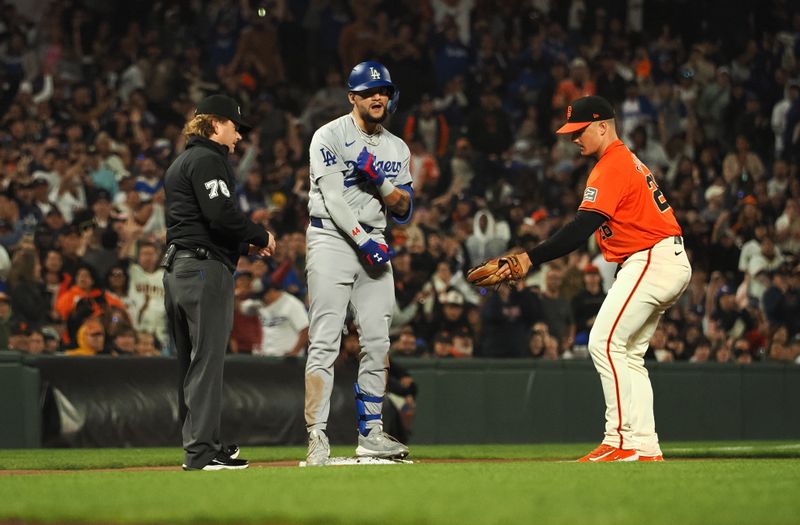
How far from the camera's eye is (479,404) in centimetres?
1323

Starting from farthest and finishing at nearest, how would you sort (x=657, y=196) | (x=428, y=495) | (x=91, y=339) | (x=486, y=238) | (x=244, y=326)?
1. (x=486, y=238)
2. (x=244, y=326)
3. (x=91, y=339)
4. (x=657, y=196)
5. (x=428, y=495)

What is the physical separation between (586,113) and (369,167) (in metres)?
1.50

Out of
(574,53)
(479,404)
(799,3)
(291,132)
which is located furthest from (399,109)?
(799,3)

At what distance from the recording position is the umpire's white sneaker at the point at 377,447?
7.22 meters

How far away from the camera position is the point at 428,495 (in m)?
5.05

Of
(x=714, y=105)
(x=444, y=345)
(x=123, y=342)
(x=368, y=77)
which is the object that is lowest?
(x=444, y=345)

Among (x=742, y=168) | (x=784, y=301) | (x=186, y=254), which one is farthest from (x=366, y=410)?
(x=742, y=168)

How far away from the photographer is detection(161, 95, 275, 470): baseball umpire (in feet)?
22.4

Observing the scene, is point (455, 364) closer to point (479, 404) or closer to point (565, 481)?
point (479, 404)

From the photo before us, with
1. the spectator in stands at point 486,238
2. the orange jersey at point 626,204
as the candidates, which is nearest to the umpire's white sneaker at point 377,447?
the orange jersey at point 626,204

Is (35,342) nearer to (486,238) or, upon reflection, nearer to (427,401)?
(427,401)

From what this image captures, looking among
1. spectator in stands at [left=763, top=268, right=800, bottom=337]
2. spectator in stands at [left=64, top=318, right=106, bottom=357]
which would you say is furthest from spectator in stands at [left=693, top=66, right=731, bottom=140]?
spectator in stands at [left=64, top=318, right=106, bottom=357]

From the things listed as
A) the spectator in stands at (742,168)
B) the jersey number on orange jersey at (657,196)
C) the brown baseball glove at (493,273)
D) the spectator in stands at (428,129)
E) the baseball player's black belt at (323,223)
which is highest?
A: the spectator in stands at (428,129)

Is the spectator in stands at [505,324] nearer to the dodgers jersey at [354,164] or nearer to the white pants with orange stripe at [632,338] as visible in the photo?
the white pants with orange stripe at [632,338]
